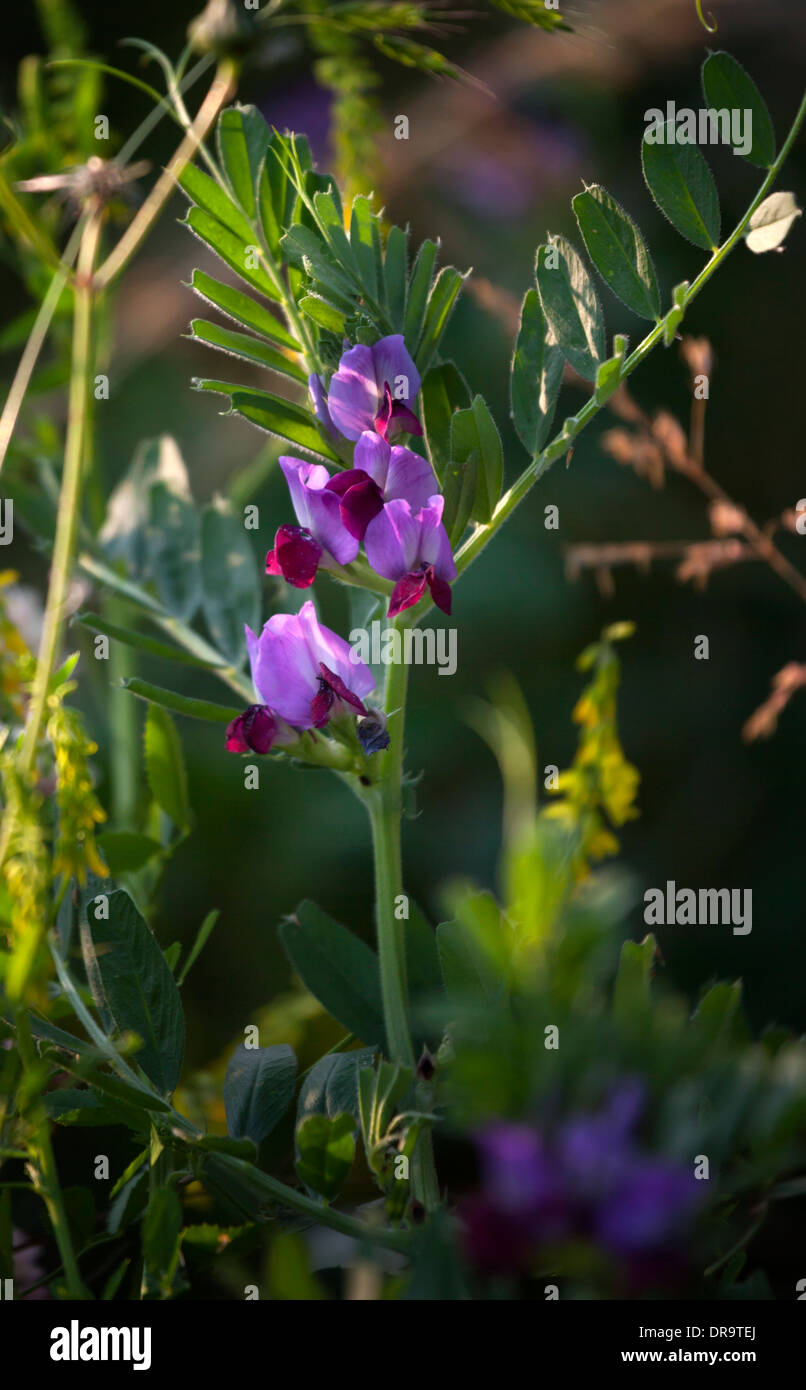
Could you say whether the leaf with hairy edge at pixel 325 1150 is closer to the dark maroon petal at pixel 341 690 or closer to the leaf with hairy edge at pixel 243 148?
the dark maroon petal at pixel 341 690

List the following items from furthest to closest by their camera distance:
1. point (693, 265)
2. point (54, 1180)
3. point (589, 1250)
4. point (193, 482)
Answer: point (193, 482) → point (693, 265) → point (54, 1180) → point (589, 1250)

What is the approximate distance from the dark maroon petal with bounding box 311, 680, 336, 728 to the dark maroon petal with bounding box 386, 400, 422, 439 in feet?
0.35

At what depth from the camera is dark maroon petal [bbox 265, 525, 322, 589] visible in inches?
19.3

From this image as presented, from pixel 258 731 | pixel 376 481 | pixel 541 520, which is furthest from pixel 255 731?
pixel 541 520

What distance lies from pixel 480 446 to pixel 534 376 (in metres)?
0.07

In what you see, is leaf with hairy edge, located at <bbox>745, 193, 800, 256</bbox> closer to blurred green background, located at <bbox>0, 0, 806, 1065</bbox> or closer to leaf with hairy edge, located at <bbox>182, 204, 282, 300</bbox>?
leaf with hairy edge, located at <bbox>182, 204, 282, 300</bbox>

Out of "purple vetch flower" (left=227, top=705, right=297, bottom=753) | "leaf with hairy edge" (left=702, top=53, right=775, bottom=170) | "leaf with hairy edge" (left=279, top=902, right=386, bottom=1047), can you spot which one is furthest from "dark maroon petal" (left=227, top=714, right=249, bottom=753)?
"leaf with hairy edge" (left=702, top=53, right=775, bottom=170)

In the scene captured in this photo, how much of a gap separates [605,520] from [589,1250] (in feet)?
3.92

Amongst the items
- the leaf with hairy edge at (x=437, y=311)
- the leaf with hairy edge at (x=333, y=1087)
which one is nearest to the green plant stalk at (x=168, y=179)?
the leaf with hairy edge at (x=437, y=311)

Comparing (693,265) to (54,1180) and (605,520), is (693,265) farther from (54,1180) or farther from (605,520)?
(54,1180)

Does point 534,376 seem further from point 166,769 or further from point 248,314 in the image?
point 166,769

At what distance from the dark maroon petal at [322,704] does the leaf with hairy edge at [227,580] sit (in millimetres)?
201

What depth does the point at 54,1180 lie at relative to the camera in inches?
17.1
